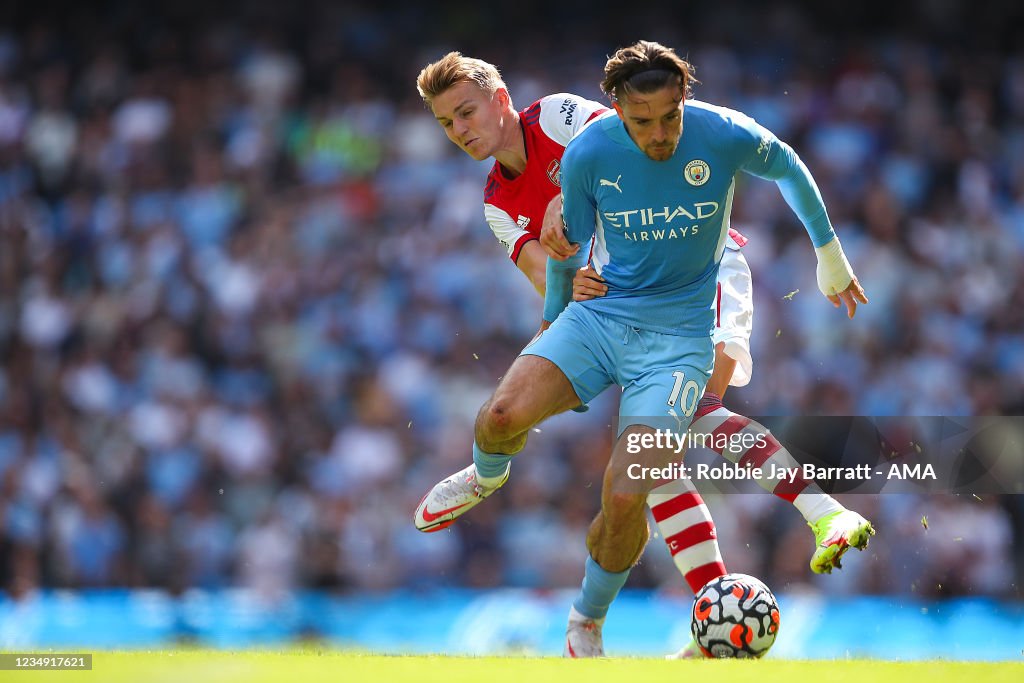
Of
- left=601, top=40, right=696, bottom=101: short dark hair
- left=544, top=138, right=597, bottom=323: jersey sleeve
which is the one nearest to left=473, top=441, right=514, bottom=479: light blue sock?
left=544, top=138, right=597, bottom=323: jersey sleeve

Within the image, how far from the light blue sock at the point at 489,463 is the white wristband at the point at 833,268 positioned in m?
1.59

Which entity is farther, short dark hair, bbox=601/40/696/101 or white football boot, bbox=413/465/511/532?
white football boot, bbox=413/465/511/532

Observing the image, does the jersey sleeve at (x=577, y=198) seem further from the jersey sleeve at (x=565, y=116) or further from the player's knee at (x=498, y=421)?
the player's knee at (x=498, y=421)

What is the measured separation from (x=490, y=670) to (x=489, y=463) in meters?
1.34

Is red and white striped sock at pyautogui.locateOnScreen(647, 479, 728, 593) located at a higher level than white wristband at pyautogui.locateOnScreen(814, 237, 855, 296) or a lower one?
lower

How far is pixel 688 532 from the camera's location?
621cm

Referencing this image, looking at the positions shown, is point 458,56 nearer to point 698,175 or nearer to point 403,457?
point 698,175

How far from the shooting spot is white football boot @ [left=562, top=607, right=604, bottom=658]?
6.01 m

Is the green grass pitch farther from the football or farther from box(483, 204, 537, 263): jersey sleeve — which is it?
box(483, 204, 537, 263): jersey sleeve

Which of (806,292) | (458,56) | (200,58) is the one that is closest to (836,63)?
(806,292)

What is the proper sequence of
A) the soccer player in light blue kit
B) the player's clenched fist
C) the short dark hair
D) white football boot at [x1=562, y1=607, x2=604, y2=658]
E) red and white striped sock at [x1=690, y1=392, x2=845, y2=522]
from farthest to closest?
white football boot at [x1=562, y1=607, x2=604, y2=658] → red and white striped sock at [x1=690, y1=392, x2=845, y2=522] → the player's clenched fist → the soccer player in light blue kit → the short dark hair

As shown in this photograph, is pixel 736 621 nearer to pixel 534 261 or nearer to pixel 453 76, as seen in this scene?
pixel 534 261

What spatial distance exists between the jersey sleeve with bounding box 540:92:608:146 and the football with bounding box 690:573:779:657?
6.99 feet

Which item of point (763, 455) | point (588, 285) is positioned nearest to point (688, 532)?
point (763, 455)
